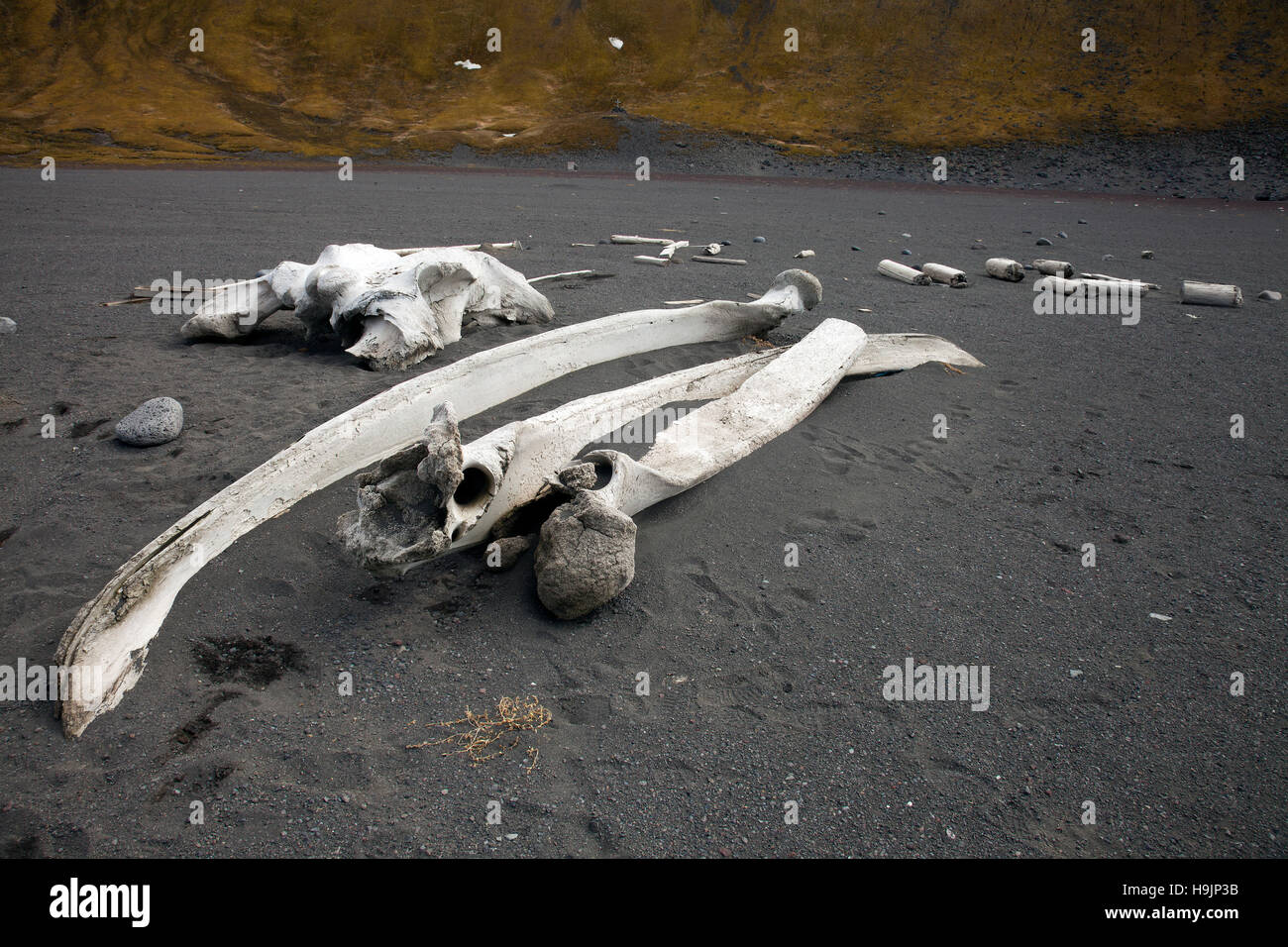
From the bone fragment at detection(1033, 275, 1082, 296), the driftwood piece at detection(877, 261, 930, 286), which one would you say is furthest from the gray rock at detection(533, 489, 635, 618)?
the driftwood piece at detection(877, 261, 930, 286)

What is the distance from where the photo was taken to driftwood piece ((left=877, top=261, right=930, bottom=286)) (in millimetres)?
7590

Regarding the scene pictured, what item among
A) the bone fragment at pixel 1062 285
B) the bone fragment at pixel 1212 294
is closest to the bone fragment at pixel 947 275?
the bone fragment at pixel 1062 285

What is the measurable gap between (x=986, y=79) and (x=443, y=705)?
28058 millimetres

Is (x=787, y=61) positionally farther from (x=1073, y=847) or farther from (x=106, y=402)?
(x=1073, y=847)

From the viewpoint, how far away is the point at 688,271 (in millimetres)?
7867

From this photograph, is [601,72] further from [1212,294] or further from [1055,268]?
[1212,294]

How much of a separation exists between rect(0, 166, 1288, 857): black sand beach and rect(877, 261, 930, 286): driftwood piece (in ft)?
8.24

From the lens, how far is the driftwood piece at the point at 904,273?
7.59m

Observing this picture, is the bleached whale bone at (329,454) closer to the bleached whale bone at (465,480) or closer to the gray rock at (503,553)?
the bleached whale bone at (465,480)

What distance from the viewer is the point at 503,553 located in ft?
9.10

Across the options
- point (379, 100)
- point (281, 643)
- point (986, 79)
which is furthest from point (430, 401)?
point (379, 100)

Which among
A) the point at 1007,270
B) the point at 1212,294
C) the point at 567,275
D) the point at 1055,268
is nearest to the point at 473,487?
the point at 567,275

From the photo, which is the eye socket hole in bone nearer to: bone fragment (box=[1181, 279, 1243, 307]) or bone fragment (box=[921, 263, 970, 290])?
bone fragment (box=[921, 263, 970, 290])

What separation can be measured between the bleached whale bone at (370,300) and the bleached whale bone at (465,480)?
6.11 feet
